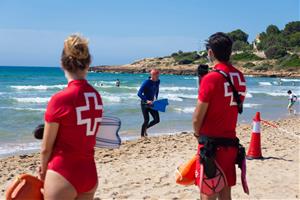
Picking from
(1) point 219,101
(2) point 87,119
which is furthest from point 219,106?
(2) point 87,119

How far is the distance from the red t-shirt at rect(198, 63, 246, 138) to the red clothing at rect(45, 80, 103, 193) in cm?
90

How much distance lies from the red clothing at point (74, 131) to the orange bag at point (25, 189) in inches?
7.5

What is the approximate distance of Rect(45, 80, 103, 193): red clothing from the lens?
113 inches

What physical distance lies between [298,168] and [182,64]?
106 metres

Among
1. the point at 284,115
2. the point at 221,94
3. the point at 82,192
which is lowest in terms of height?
the point at 284,115

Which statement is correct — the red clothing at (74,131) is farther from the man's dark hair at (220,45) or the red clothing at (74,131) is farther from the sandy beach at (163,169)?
the sandy beach at (163,169)

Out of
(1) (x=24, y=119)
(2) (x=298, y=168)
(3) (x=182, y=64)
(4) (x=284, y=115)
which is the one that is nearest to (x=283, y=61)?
(3) (x=182, y=64)

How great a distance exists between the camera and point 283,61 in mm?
91500

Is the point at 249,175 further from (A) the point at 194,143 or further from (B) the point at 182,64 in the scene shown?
(B) the point at 182,64

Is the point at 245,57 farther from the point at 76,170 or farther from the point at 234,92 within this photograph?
the point at 76,170

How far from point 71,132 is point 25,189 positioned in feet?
1.60

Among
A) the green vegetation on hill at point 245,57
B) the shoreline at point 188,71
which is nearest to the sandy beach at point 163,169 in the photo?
the shoreline at point 188,71

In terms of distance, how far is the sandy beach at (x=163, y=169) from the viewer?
5938mm

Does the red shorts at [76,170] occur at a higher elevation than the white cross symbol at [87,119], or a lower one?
lower
